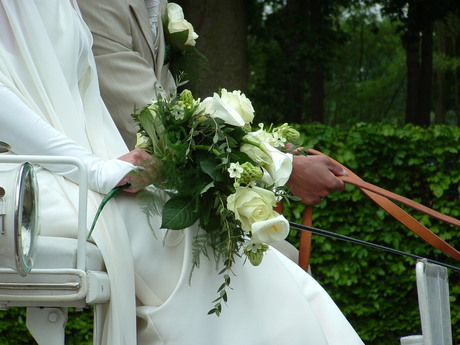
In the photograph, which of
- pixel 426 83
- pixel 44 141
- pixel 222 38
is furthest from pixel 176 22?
pixel 426 83

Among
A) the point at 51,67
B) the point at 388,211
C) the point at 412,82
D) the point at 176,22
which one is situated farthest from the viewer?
the point at 412,82

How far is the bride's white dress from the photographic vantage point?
9.23 feet

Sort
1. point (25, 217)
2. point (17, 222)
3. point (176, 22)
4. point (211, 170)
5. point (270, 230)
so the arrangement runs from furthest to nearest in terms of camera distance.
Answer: point (176, 22) → point (211, 170) → point (270, 230) → point (25, 217) → point (17, 222)

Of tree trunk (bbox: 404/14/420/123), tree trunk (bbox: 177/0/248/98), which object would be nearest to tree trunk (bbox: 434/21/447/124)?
tree trunk (bbox: 404/14/420/123)

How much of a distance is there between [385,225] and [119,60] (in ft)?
13.6

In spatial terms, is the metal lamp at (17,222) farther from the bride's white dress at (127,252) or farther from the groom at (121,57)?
the groom at (121,57)

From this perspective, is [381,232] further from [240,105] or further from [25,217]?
[25,217]

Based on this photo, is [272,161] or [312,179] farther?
[312,179]

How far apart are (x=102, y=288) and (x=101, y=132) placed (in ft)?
2.64

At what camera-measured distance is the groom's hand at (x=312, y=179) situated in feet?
10.6

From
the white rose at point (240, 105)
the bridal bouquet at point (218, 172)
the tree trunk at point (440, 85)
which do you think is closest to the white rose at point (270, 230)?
the bridal bouquet at point (218, 172)

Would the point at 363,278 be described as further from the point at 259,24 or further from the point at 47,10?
the point at 259,24

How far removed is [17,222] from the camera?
2.31 meters

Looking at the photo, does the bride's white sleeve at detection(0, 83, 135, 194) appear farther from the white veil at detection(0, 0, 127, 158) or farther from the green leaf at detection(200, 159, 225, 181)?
the green leaf at detection(200, 159, 225, 181)
